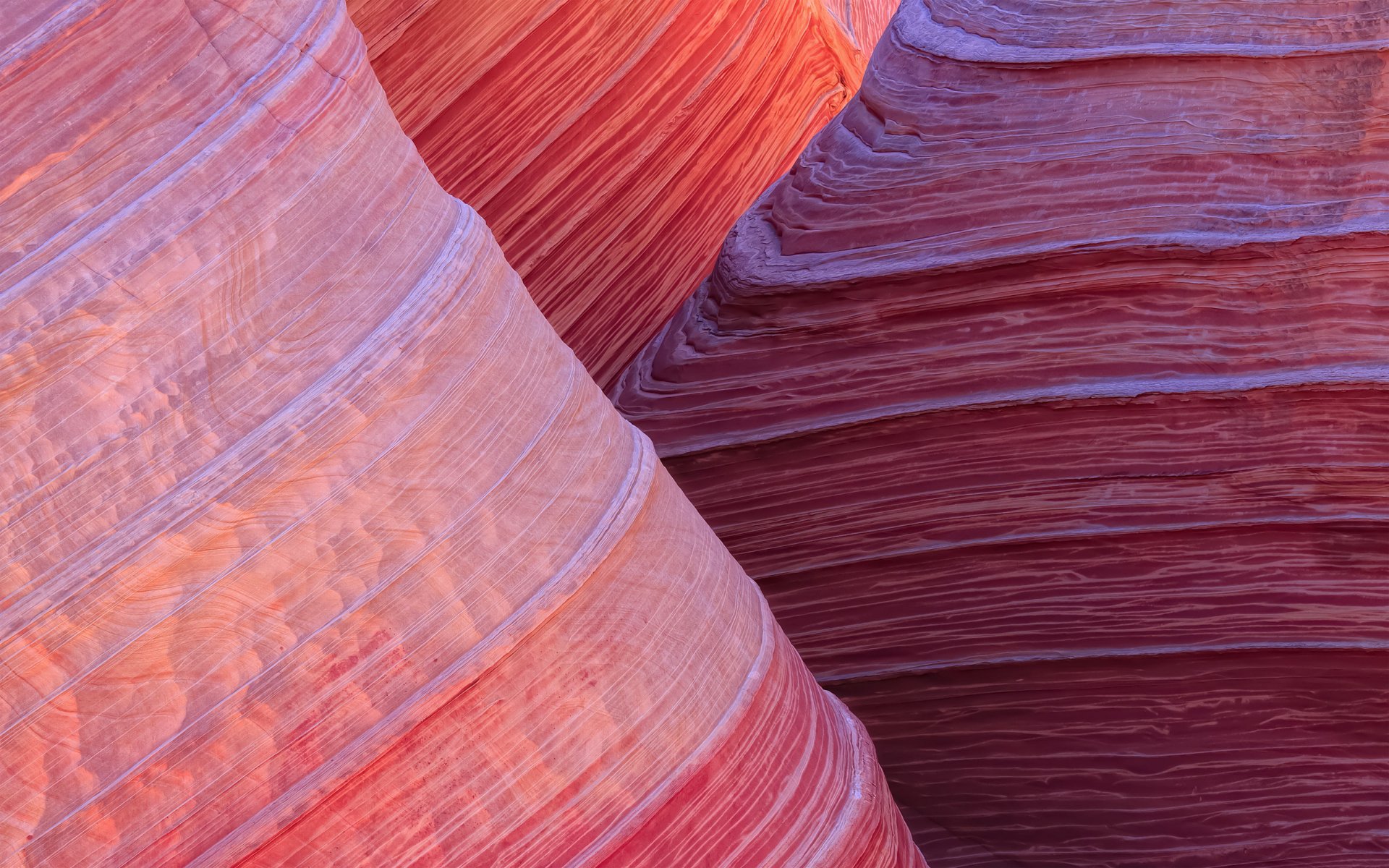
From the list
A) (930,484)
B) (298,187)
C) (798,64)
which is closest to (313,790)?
(298,187)

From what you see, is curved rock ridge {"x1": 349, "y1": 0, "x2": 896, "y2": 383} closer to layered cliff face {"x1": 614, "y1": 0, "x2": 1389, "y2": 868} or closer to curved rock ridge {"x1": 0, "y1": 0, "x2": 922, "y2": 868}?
layered cliff face {"x1": 614, "y1": 0, "x2": 1389, "y2": 868}

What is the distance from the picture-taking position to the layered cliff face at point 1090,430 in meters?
0.95

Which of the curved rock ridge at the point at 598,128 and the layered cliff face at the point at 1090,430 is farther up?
the curved rock ridge at the point at 598,128

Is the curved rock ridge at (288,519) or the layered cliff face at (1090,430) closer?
the curved rock ridge at (288,519)

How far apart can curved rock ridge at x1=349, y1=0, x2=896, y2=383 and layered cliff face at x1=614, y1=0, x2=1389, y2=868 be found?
205 millimetres

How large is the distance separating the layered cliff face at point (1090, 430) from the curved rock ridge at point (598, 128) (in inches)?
8.1

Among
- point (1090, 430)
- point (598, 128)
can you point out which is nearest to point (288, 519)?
point (1090, 430)

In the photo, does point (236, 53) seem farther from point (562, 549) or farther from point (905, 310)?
point (905, 310)

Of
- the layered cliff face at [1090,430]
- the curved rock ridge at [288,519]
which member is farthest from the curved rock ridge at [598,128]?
the curved rock ridge at [288,519]

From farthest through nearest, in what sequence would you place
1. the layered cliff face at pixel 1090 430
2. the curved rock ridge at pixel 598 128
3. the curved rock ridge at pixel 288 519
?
the curved rock ridge at pixel 598 128
the layered cliff face at pixel 1090 430
the curved rock ridge at pixel 288 519

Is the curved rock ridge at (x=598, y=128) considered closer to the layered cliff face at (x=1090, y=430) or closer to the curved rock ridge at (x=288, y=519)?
the layered cliff face at (x=1090, y=430)

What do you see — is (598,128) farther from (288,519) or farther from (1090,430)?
(288,519)

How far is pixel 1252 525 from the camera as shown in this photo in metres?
0.96

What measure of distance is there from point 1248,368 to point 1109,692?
0.28 m
